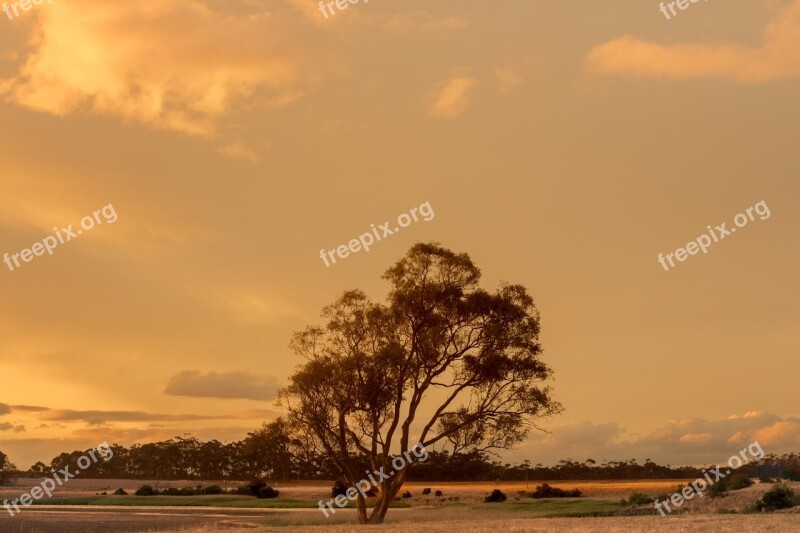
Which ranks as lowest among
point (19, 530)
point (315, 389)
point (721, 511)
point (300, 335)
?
point (721, 511)

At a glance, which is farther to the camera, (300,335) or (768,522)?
(300,335)

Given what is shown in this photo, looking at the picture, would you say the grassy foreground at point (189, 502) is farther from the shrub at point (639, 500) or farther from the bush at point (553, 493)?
the shrub at point (639, 500)

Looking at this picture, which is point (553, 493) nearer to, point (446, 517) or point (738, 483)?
point (738, 483)

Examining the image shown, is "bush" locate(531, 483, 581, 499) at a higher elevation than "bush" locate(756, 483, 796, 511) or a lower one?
higher

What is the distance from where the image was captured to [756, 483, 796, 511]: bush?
6119 cm

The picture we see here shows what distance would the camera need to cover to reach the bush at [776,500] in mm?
61194

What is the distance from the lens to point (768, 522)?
44.7 metres

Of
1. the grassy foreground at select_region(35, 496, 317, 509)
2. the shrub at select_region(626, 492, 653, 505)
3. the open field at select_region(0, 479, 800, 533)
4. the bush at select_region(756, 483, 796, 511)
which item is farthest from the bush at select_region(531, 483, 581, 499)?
the bush at select_region(756, 483, 796, 511)

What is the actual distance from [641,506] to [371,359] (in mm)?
26246

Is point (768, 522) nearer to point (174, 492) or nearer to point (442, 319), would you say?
point (442, 319)

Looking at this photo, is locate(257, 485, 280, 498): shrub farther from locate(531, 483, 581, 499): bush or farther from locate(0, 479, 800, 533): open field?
locate(531, 483, 581, 499): bush

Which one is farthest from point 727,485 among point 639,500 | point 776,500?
point 776,500

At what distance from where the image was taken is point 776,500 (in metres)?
61.7

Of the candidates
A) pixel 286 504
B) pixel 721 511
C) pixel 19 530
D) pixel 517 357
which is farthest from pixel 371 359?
pixel 286 504
